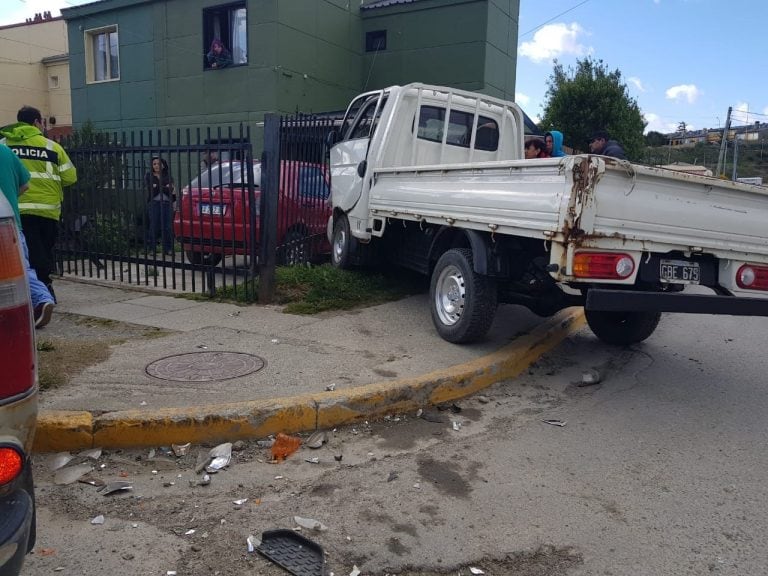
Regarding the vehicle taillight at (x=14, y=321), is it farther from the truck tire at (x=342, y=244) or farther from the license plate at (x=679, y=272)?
the truck tire at (x=342, y=244)

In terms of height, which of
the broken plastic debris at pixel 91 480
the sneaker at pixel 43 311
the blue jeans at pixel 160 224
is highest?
the blue jeans at pixel 160 224

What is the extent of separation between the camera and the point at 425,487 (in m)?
3.42

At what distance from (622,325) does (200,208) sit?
4611mm

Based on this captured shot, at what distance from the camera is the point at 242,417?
12.6ft

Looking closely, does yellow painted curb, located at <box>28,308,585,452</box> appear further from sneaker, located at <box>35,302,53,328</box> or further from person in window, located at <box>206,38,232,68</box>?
person in window, located at <box>206,38,232,68</box>

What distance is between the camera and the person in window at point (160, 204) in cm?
741

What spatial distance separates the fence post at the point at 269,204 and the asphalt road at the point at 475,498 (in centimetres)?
303

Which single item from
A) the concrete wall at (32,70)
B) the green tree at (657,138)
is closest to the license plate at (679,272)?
the concrete wall at (32,70)

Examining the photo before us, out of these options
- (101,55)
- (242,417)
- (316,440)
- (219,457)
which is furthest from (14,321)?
(101,55)

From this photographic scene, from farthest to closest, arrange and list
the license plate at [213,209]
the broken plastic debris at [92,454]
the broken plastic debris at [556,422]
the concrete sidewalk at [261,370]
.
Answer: the license plate at [213,209] → the broken plastic debris at [556,422] → the concrete sidewalk at [261,370] → the broken plastic debris at [92,454]

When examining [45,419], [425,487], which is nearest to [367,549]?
[425,487]

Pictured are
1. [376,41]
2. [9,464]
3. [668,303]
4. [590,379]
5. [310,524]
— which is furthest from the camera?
[376,41]

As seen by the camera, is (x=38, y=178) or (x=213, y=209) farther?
(x=213, y=209)

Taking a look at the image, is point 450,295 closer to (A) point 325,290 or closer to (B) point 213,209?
(A) point 325,290
